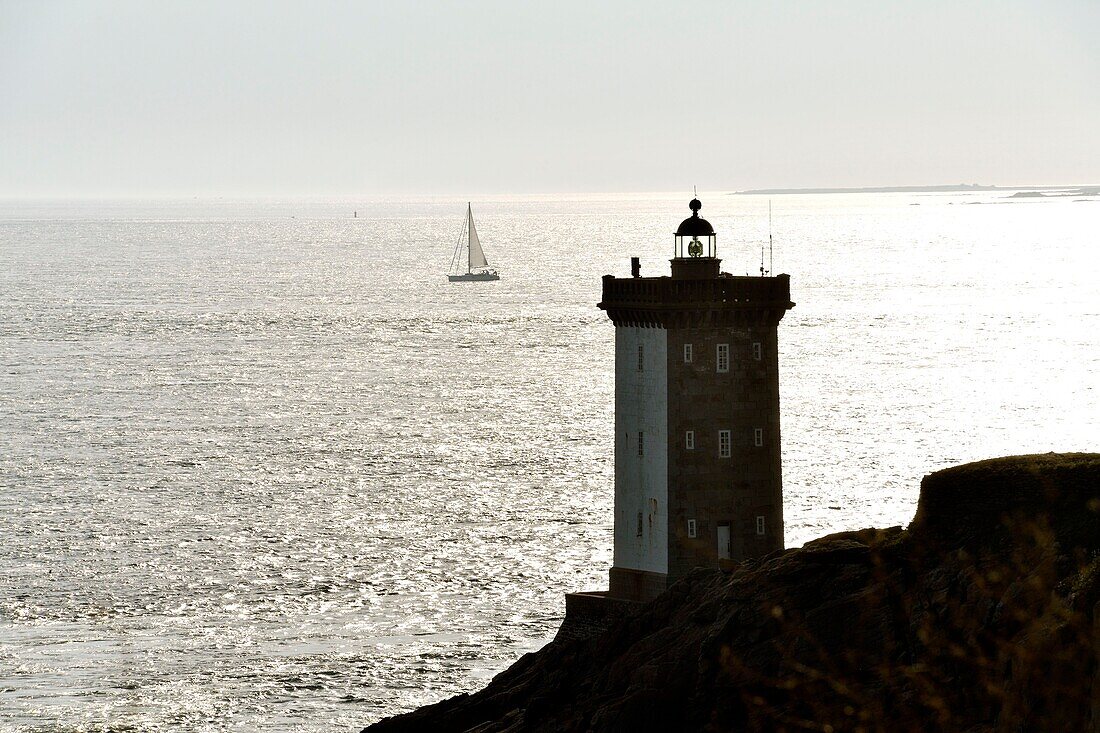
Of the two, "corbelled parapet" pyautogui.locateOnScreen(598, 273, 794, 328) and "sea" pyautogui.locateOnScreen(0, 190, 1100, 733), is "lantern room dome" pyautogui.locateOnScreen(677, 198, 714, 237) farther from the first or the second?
"sea" pyautogui.locateOnScreen(0, 190, 1100, 733)

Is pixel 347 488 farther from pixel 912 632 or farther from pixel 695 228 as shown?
pixel 912 632

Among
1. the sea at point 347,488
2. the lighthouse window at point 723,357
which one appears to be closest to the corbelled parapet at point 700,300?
the lighthouse window at point 723,357

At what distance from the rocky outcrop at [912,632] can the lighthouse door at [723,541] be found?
406 cm

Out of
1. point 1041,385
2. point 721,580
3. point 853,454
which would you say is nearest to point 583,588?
point 721,580

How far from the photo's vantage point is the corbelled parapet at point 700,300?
143ft

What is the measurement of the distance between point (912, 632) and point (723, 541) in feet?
40.6

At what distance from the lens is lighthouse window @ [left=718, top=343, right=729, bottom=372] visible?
4384 centimetres

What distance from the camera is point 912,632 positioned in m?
31.4

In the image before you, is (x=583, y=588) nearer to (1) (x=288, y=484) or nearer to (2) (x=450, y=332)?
(1) (x=288, y=484)

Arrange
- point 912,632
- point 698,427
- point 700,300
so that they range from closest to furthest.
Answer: point 912,632 < point 698,427 < point 700,300

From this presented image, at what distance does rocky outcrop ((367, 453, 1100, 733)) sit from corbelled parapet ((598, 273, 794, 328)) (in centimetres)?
788

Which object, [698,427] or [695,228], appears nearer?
[698,427]

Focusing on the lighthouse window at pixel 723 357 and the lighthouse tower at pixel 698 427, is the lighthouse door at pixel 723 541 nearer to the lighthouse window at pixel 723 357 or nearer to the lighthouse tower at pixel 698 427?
the lighthouse tower at pixel 698 427

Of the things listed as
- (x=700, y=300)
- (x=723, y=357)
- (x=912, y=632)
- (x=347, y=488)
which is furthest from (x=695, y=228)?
(x=347, y=488)
